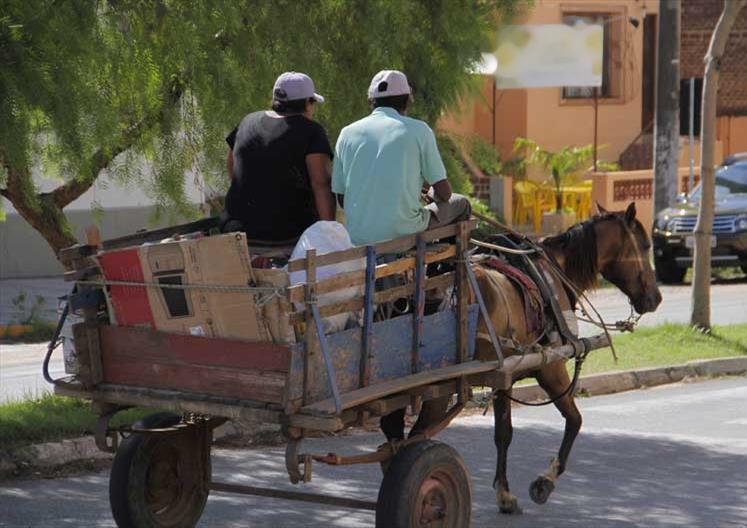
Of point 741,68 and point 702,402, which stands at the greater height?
point 741,68

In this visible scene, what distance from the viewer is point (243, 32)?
1000 cm

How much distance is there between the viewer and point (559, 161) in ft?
91.1

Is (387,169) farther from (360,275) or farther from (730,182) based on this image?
(730,182)

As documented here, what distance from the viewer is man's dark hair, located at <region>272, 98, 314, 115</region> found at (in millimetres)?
7188

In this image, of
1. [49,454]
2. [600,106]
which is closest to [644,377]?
[49,454]

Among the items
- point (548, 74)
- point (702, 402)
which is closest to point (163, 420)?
point (702, 402)

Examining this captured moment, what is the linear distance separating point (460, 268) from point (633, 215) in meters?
2.10

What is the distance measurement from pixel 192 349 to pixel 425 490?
128 centimetres

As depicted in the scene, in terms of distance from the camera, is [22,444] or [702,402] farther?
[702,402]

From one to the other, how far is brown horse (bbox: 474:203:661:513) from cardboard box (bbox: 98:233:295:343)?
5.57ft

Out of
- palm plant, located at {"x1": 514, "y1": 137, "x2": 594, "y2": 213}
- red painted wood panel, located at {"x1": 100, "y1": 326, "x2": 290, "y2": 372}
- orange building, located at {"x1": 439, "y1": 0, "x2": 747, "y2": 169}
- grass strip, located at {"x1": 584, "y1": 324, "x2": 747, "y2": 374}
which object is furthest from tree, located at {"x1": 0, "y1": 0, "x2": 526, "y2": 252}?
orange building, located at {"x1": 439, "y1": 0, "x2": 747, "y2": 169}

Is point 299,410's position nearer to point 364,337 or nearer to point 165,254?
point 364,337

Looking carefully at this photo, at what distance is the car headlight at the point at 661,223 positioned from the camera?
73.3 feet

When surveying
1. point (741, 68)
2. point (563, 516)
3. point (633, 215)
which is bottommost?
point (563, 516)
